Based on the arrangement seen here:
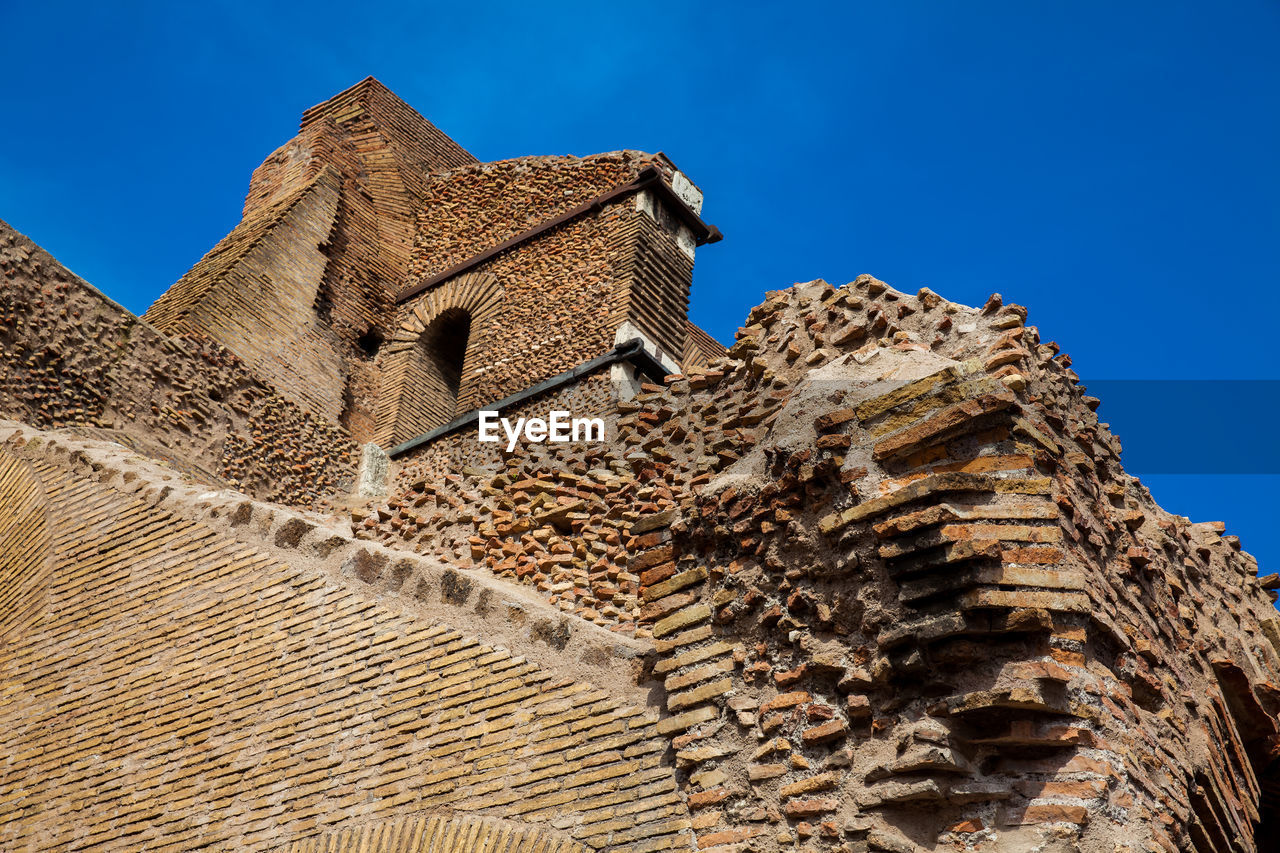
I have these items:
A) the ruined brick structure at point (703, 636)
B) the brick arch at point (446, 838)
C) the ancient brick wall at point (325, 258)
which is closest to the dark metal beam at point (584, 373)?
the ancient brick wall at point (325, 258)

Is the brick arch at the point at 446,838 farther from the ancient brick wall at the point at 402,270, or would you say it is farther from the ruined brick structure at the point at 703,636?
the ancient brick wall at the point at 402,270

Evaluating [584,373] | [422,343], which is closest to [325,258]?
[422,343]

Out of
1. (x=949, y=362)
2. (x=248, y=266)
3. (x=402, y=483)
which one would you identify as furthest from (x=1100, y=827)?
(x=248, y=266)

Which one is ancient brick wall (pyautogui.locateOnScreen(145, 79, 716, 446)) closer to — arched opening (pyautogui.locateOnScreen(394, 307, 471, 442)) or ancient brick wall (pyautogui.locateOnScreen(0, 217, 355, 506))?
arched opening (pyautogui.locateOnScreen(394, 307, 471, 442))

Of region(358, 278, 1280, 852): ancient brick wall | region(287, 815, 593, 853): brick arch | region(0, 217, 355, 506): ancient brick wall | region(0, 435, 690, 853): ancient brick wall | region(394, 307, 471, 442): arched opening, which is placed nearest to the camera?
region(358, 278, 1280, 852): ancient brick wall

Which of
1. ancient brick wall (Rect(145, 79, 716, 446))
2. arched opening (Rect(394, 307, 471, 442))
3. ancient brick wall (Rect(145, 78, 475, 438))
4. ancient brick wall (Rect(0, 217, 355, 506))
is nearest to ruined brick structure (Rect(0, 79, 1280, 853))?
ancient brick wall (Rect(0, 217, 355, 506))

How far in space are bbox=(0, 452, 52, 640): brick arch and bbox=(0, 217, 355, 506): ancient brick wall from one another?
1792 mm

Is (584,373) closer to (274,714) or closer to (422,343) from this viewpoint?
(422,343)

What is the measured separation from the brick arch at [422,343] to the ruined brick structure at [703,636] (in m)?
4.38

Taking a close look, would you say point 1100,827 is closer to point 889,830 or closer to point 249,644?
point 889,830

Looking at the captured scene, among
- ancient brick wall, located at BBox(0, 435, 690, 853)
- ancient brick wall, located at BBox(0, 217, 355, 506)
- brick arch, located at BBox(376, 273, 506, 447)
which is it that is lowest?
ancient brick wall, located at BBox(0, 435, 690, 853)

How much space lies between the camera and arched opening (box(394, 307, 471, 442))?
1209 centimetres

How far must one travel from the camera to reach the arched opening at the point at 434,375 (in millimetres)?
12086

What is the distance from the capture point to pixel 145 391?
9594 millimetres
